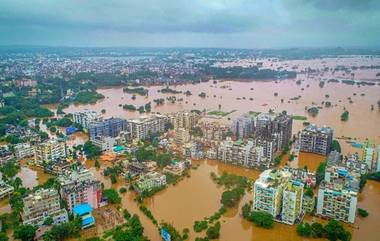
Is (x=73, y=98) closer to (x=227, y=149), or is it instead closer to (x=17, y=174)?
(x=17, y=174)

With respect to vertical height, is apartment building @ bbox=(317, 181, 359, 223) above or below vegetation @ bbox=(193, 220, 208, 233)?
above

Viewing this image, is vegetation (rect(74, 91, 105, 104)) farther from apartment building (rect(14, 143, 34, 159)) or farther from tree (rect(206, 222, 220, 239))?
tree (rect(206, 222, 220, 239))

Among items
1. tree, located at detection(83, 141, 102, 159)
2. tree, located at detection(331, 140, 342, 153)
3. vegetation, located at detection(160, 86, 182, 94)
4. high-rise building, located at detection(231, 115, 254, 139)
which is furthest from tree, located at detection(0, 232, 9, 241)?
vegetation, located at detection(160, 86, 182, 94)

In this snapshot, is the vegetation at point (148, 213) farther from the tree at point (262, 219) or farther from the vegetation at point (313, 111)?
the vegetation at point (313, 111)

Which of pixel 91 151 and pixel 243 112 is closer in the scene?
pixel 91 151

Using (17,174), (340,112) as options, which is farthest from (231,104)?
(17,174)

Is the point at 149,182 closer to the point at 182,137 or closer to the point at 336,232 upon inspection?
the point at 182,137

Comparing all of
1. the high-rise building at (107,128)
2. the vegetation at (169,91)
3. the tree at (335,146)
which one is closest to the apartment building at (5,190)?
the high-rise building at (107,128)

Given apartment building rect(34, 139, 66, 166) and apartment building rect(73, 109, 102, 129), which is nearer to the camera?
apartment building rect(34, 139, 66, 166)


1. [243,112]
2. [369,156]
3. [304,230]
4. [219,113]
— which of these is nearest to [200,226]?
[304,230]
